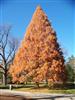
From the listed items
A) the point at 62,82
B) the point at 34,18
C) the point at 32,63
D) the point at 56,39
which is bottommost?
the point at 62,82

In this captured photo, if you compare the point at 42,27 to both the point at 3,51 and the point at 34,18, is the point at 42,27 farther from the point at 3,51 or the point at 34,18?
the point at 3,51

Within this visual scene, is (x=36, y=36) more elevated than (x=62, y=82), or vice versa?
(x=36, y=36)

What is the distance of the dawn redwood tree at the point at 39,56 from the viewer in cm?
2323

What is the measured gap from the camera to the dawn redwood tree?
23234 millimetres

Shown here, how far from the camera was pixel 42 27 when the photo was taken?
24312 mm

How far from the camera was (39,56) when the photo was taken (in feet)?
77.1

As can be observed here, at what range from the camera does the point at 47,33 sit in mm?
24094

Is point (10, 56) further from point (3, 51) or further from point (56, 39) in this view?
point (56, 39)

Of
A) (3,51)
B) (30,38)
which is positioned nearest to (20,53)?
(30,38)

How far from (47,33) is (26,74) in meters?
3.99

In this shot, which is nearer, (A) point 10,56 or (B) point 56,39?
(B) point 56,39

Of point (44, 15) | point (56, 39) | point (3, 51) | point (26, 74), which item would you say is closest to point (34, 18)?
point (44, 15)

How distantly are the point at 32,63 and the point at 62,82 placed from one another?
3.42 m

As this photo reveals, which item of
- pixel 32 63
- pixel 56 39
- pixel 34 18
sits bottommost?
pixel 32 63
